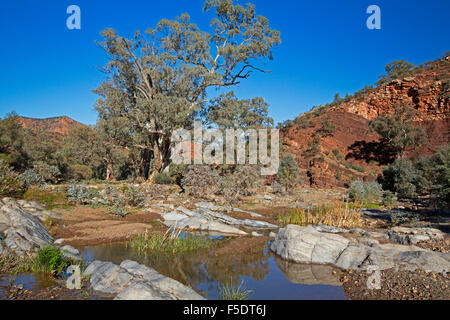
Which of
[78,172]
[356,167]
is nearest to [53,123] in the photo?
[78,172]

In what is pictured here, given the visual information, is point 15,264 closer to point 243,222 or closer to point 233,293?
point 233,293

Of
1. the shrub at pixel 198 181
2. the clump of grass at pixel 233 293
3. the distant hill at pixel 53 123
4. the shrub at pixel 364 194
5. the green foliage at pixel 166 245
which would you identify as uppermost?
the distant hill at pixel 53 123

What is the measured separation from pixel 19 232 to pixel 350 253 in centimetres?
844

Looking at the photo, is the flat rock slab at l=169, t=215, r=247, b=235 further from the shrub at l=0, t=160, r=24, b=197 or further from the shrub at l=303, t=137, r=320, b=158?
the shrub at l=303, t=137, r=320, b=158

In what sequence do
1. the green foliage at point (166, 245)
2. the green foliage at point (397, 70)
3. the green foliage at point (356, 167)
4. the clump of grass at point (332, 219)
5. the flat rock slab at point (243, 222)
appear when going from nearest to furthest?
1. the green foliage at point (166, 245)
2. the clump of grass at point (332, 219)
3. the flat rock slab at point (243, 222)
4. the green foliage at point (356, 167)
5. the green foliage at point (397, 70)

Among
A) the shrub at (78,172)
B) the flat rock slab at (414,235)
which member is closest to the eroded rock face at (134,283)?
the flat rock slab at (414,235)

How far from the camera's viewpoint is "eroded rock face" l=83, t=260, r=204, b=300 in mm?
4430

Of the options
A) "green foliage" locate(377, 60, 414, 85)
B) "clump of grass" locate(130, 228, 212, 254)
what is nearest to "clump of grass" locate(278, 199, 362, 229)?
"clump of grass" locate(130, 228, 212, 254)

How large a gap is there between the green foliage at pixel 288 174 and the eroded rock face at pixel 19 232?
745 inches

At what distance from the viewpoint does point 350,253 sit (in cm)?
718

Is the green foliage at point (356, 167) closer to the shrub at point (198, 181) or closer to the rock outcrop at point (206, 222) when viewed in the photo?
the shrub at point (198, 181)

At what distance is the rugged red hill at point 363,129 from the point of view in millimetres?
32594

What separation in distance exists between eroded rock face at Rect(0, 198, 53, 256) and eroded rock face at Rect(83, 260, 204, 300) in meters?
2.08

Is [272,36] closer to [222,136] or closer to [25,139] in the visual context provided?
[222,136]
